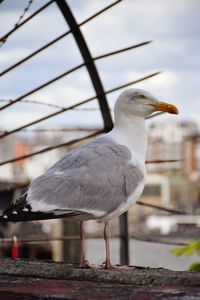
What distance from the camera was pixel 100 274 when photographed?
97.8 inches

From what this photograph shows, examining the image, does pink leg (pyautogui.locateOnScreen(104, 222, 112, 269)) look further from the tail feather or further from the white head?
the white head

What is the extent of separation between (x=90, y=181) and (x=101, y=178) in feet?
0.15

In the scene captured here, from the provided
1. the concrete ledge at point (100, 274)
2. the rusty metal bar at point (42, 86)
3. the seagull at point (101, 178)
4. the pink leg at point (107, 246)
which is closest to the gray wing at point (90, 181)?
the seagull at point (101, 178)

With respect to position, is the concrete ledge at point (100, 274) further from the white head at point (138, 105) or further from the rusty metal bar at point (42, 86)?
the rusty metal bar at point (42, 86)

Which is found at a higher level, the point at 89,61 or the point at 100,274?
the point at 89,61

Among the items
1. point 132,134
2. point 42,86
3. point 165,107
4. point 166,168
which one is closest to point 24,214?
point 132,134

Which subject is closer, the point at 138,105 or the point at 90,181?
the point at 90,181

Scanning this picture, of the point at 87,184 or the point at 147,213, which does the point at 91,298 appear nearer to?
the point at 87,184

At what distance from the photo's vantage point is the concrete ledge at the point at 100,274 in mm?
2330

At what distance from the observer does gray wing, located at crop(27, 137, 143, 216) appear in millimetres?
2672

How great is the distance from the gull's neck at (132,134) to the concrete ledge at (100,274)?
0.48 metres

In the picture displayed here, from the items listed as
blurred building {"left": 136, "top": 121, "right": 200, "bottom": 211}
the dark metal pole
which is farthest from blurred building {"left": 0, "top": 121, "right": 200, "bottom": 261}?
the dark metal pole

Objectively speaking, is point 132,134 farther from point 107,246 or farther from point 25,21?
point 25,21

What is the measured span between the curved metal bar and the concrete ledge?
112 centimetres
